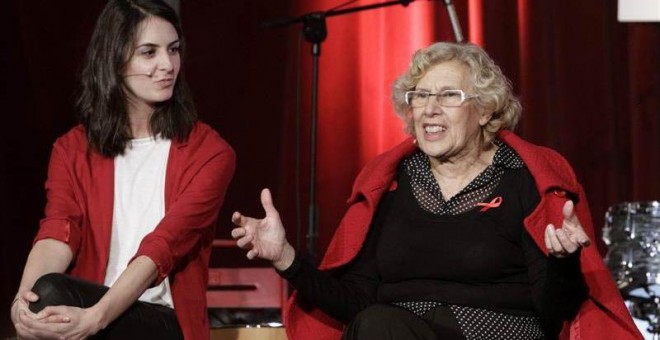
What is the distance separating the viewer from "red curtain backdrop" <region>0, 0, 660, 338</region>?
4547 mm

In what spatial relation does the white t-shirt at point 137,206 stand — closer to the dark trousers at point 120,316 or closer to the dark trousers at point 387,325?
the dark trousers at point 120,316

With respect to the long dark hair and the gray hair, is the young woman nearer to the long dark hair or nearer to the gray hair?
the long dark hair

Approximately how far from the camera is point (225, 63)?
4.82 meters

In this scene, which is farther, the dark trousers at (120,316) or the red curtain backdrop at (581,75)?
the red curtain backdrop at (581,75)

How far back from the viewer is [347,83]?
15.7 ft

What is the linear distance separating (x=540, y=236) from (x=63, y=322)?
101 centimetres

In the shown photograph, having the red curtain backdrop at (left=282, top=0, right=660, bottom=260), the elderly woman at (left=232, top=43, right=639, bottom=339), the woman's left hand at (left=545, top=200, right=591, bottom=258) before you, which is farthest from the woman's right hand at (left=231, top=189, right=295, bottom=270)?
the red curtain backdrop at (left=282, top=0, right=660, bottom=260)

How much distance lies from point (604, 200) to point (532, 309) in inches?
92.1

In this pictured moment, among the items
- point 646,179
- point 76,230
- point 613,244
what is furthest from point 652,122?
point 76,230

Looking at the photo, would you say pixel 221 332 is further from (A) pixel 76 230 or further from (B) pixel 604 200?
(B) pixel 604 200

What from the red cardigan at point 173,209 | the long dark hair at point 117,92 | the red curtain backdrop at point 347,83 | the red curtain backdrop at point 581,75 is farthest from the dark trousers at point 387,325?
the red curtain backdrop at point 581,75

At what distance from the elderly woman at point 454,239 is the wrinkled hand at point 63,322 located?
391 mm

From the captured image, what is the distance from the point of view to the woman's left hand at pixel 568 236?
2152mm

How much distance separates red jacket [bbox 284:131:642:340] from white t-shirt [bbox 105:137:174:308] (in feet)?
1.26
